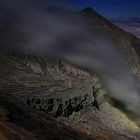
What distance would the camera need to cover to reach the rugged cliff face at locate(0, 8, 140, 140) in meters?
20.1

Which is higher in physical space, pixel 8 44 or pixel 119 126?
pixel 8 44

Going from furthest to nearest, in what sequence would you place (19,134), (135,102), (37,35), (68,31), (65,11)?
1. (65,11)
2. (68,31)
3. (37,35)
4. (135,102)
5. (19,134)

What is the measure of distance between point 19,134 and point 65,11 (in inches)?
1257

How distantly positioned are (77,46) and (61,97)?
42.7 ft

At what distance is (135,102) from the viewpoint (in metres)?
32.2

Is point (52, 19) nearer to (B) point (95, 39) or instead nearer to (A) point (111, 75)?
(B) point (95, 39)

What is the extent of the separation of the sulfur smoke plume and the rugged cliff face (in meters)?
1.72

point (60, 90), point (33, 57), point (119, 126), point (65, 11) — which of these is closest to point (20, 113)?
point (60, 90)

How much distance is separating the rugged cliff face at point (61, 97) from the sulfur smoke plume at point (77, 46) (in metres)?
1.72

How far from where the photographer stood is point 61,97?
931 inches

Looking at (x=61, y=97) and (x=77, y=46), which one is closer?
(x=61, y=97)

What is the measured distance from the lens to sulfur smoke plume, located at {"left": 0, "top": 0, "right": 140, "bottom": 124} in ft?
104

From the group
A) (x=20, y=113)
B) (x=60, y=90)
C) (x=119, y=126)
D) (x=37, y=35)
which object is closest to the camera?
(x=20, y=113)

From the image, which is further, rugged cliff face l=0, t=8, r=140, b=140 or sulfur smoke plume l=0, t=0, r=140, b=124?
sulfur smoke plume l=0, t=0, r=140, b=124
